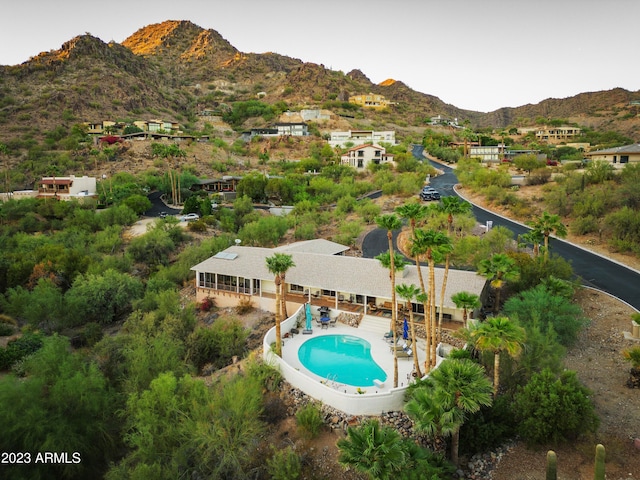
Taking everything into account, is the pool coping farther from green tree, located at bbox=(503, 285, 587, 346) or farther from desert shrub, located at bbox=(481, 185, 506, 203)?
desert shrub, located at bbox=(481, 185, 506, 203)

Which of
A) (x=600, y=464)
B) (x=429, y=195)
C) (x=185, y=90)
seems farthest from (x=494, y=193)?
(x=185, y=90)

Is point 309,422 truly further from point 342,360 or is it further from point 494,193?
point 494,193

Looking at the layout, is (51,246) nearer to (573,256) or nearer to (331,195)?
(331,195)

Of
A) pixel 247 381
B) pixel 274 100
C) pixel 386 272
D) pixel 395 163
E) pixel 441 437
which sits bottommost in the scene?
pixel 441 437

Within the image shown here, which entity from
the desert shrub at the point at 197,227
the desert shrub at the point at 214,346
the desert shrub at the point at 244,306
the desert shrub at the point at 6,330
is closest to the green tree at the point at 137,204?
the desert shrub at the point at 197,227


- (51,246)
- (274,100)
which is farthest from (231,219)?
(274,100)

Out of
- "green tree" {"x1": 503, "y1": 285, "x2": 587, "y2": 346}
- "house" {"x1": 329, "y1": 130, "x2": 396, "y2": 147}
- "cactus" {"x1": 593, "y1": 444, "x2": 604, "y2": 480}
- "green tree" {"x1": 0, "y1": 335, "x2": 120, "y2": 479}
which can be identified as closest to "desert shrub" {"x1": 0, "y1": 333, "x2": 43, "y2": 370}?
"green tree" {"x1": 0, "y1": 335, "x2": 120, "y2": 479}
